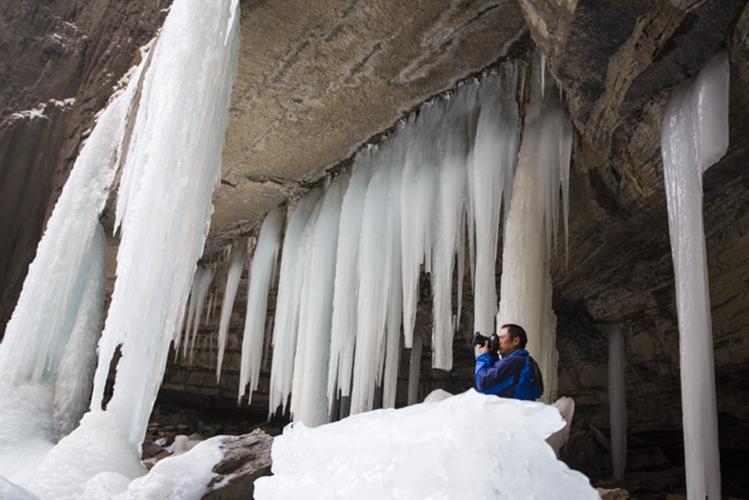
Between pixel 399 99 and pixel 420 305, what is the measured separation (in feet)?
11.2

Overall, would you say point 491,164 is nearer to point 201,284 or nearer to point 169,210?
point 169,210

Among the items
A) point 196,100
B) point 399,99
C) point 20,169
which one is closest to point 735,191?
point 399,99

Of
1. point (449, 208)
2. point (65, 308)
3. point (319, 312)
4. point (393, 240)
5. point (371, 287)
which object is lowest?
point (65, 308)

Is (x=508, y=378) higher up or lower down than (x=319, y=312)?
lower down

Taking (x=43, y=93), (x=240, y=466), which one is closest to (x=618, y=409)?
(x=240, y=466)

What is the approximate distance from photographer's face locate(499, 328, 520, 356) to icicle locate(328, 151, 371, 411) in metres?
2.59

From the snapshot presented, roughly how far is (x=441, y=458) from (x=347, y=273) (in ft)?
11.8

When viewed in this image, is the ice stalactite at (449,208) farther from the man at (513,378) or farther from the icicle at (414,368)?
the icicle at (414,368)

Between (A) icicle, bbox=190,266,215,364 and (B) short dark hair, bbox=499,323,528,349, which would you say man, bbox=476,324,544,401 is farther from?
(A) icicle, bbox=190,266,215,364

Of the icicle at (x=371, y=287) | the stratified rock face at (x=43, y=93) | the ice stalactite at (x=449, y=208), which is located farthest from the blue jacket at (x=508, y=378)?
the stratified rock face at (x=43, y=93)

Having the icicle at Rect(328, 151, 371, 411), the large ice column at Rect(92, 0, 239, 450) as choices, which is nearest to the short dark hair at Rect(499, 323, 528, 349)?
the large ice column at Rect(92, 0, 239, 450)

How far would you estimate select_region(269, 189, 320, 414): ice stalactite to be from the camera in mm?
5871

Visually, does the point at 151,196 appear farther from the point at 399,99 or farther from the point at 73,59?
the point at 73,59

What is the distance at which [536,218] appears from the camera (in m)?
3.87
